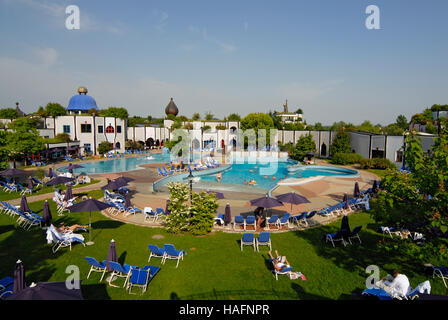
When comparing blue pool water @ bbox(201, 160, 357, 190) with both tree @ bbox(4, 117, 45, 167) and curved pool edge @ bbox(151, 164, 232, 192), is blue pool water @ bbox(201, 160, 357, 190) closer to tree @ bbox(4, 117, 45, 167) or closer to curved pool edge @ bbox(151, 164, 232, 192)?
curved pool edge @ bbox(151, 164, 232, 192)

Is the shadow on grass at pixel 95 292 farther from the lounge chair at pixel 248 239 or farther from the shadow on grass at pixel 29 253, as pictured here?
the lounge chair at pixel 248 239

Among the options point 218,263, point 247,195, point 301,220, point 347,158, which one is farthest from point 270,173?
point 218,263

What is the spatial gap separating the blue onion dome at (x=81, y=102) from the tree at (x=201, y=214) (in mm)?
48894

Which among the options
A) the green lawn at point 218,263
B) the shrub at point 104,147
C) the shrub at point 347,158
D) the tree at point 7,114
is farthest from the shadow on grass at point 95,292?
the tree at point 7,114

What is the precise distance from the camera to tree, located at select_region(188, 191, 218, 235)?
11055 millimetres

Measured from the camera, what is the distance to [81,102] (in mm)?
51500

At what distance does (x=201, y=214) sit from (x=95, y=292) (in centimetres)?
499

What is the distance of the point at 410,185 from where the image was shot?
20.6 ft

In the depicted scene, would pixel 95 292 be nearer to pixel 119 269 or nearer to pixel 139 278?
pixel 119 269

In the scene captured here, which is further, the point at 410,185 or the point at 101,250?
the point at 101,250
